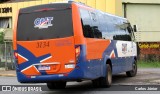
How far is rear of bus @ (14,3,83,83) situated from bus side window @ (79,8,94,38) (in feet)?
1.48

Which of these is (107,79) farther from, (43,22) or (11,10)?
(11,10)

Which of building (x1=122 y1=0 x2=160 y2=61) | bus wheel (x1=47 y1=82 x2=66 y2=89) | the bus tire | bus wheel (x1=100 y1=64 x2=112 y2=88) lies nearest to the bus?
bus wheel (x1=100 y1=64 x2=112 y2=88)

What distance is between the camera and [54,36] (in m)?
14.1

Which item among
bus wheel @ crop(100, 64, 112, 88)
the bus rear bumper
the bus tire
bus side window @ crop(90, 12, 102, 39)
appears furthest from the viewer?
the bus tire

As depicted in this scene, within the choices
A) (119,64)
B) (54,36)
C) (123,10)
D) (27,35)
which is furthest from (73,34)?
(123,10)

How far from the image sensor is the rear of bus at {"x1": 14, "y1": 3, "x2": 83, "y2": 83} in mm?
13820

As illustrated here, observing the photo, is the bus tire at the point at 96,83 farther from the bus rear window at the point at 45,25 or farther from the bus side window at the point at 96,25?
the bus rear window at the point at 45,25

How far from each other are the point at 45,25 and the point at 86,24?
1.35 meters

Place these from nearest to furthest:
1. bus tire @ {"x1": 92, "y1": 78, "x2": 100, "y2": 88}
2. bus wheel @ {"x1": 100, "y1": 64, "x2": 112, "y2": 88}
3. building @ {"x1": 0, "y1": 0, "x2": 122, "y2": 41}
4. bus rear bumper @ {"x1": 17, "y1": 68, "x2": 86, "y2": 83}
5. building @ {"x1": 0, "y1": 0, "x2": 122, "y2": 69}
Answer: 1. bus rear bumper @ {"x1": 17, "y1": 68, "x2": 86, "y2": 83}
2. bus wheel @ {"x1": 100, "y1": 64, "x2": 112, "y2": 88}
3. bus tire @ {"x1": 92, "y1": 78, "x2": 100, "y2": 88}
4. building @ {"x1": 0, "y1": 0, "x2": 122, "y2": 69}
5. building @ {"x1": 0, "y1": 0, "x2": 122, "y2": 41}

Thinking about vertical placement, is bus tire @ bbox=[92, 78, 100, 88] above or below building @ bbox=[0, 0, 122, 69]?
below

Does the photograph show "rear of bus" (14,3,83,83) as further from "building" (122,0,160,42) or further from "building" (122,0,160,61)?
"building" (122,0,160,42)

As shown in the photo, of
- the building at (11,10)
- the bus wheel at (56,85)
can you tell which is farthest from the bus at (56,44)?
the building at (11,10)

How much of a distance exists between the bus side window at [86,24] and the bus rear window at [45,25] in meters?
0.49

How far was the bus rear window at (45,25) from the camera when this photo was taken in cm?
1404
